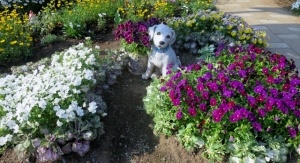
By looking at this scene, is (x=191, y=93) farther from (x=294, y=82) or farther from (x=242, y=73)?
(x=294, y=82)

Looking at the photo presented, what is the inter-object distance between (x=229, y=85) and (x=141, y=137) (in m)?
1.14

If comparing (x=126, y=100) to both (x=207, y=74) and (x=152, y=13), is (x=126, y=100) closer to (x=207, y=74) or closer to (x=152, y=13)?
(x=207, y=74)

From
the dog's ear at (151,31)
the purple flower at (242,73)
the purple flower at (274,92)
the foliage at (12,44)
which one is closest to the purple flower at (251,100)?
the purple flower at (274,92)

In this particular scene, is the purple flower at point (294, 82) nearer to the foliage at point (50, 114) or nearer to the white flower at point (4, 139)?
the foliage at point (50, 114)

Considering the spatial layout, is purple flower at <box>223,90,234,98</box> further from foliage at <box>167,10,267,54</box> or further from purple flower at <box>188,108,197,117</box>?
foliage at <box>167,10,267,54</box>

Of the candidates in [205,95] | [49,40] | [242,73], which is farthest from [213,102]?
[49,40]

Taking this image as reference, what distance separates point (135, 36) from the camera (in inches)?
149

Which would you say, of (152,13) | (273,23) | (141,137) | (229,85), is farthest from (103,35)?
(273,23)

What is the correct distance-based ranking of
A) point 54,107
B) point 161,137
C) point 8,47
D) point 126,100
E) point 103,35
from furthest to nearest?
point 103,35 → point 8,47 → point 126,100 → point 161,137 → point 54,107

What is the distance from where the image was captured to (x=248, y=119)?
2.67 meters

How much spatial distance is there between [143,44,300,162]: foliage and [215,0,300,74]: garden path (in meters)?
2.16

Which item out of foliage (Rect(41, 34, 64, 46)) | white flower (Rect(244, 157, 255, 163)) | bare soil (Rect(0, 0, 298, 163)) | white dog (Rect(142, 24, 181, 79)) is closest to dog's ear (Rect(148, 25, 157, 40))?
white dog (Rect(142, 24, 181, 79))

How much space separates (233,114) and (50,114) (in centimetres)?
175

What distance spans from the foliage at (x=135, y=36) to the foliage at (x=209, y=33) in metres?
0.86
